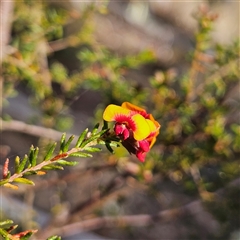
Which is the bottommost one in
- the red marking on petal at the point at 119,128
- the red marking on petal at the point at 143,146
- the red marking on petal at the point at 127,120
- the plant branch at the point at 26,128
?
the plant branch at the point at 26,128

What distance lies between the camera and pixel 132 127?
1.60ft

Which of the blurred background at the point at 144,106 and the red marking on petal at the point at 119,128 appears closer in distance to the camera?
the red marking on petal at the point at 119,128

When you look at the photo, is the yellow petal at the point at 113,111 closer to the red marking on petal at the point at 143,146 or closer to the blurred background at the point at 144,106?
the red marking on petal at the point at 143,146

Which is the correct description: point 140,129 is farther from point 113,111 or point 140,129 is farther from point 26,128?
point 26,128

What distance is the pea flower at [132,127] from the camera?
0.49 meters

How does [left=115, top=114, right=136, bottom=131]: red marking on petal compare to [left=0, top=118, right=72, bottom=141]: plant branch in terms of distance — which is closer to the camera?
[left=115, top=114, right=136, bottom=131]: red marking on petal

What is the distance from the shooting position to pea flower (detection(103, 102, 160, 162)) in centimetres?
49

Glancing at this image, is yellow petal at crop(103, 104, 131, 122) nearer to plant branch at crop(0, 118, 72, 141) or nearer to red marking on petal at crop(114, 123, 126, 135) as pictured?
red marking on petal at crop(114, 123, 126, 135)

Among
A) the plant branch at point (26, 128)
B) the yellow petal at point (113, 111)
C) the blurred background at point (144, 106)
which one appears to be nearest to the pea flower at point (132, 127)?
the yellow petal at point (113, 111)

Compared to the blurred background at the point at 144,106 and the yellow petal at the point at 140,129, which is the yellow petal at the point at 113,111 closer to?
the yellow petal at the point at 140,129

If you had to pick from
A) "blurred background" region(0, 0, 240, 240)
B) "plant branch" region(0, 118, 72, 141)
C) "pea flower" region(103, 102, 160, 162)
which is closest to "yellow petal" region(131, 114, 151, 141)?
"pea flower" region(103, 102, 160, 162)

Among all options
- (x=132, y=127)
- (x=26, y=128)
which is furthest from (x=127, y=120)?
(x=26, y=128)

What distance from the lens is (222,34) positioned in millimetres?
4926

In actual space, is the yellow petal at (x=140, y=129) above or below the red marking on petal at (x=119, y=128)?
above
